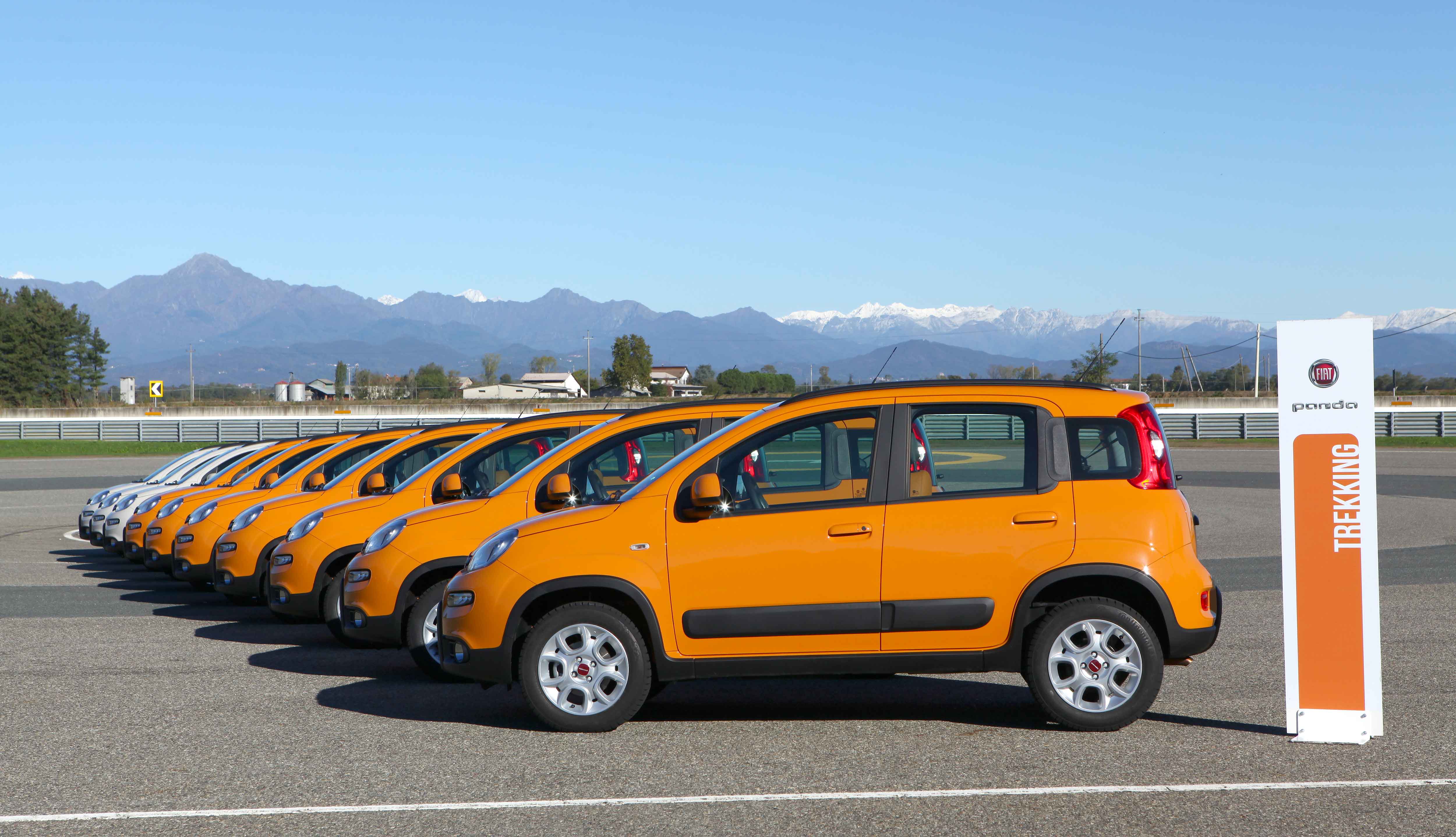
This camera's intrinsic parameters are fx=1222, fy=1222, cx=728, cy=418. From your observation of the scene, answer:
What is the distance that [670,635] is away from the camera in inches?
251

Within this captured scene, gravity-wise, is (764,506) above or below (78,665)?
above

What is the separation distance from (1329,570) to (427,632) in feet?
17.8

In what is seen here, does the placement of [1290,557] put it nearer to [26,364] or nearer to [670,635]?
[670,635]

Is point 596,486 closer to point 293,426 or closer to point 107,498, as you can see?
point 107,498

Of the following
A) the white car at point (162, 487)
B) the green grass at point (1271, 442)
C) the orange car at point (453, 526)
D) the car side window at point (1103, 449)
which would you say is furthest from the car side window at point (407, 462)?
the green grass at point (1271, 442)

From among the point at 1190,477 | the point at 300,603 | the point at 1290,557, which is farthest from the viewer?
the point at 1190,477

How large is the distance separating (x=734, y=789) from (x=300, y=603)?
521cm

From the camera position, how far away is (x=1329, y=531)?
6.25 metres

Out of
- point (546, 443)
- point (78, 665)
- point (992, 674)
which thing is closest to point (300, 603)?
point (78, 665)

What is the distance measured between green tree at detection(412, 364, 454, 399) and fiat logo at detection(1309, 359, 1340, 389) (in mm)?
134828

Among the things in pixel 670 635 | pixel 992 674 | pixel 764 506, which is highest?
pixel 764 506

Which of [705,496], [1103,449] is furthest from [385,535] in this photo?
[1103,449]

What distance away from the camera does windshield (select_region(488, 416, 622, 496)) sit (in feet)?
27.0

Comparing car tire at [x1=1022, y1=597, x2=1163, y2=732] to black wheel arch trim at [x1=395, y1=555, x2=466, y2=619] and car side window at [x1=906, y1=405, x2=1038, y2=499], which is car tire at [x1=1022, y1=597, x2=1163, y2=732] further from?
black wheel arch trim at [x1=395, y1=555, x2=466, y2=619]
